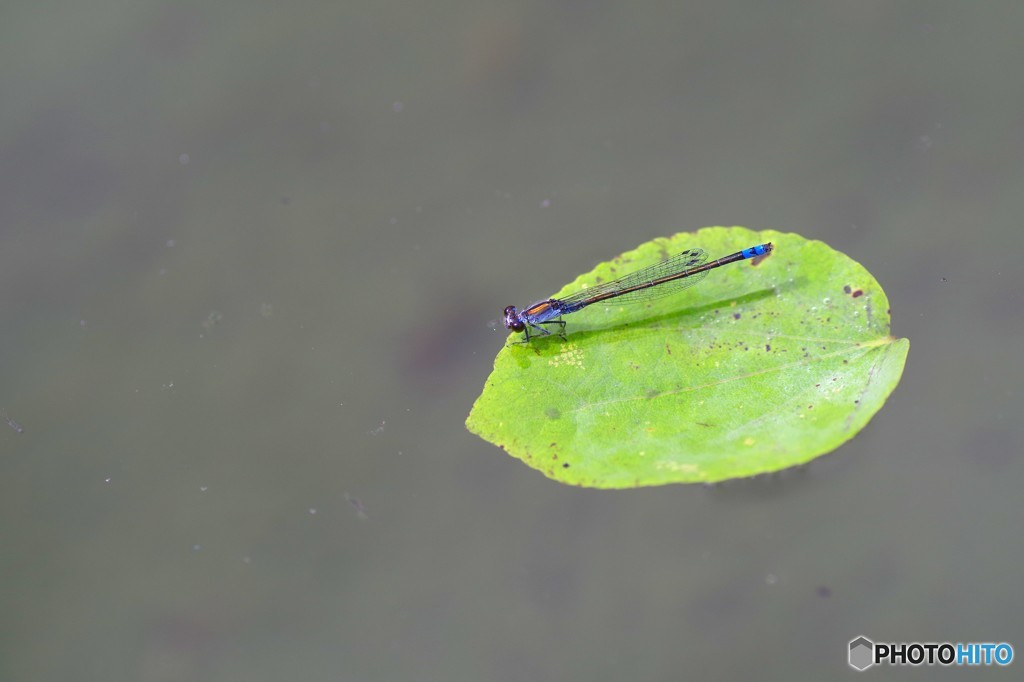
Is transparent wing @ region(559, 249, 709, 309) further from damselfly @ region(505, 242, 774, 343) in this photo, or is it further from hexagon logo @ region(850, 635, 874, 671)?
hexagon logo @ region(850, 635, 874, 671)

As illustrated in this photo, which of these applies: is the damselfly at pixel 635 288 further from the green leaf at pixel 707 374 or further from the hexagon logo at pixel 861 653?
the hexagon logo at pixel 861 653

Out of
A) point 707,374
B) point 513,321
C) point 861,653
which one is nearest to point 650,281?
point 707,374

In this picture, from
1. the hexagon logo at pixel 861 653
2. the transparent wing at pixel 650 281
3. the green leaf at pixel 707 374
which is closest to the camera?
the green leaf at pixel 707 374

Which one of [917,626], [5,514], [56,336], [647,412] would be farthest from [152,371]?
[917,626]

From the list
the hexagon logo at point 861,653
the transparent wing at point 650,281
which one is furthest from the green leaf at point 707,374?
the hexagon logo at point 861,653

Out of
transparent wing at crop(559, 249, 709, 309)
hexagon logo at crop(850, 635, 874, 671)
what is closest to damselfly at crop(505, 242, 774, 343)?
transparent wing at crop(559, 249, 709, 309)

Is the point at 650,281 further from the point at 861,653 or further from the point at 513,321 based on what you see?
the point at 861,653
